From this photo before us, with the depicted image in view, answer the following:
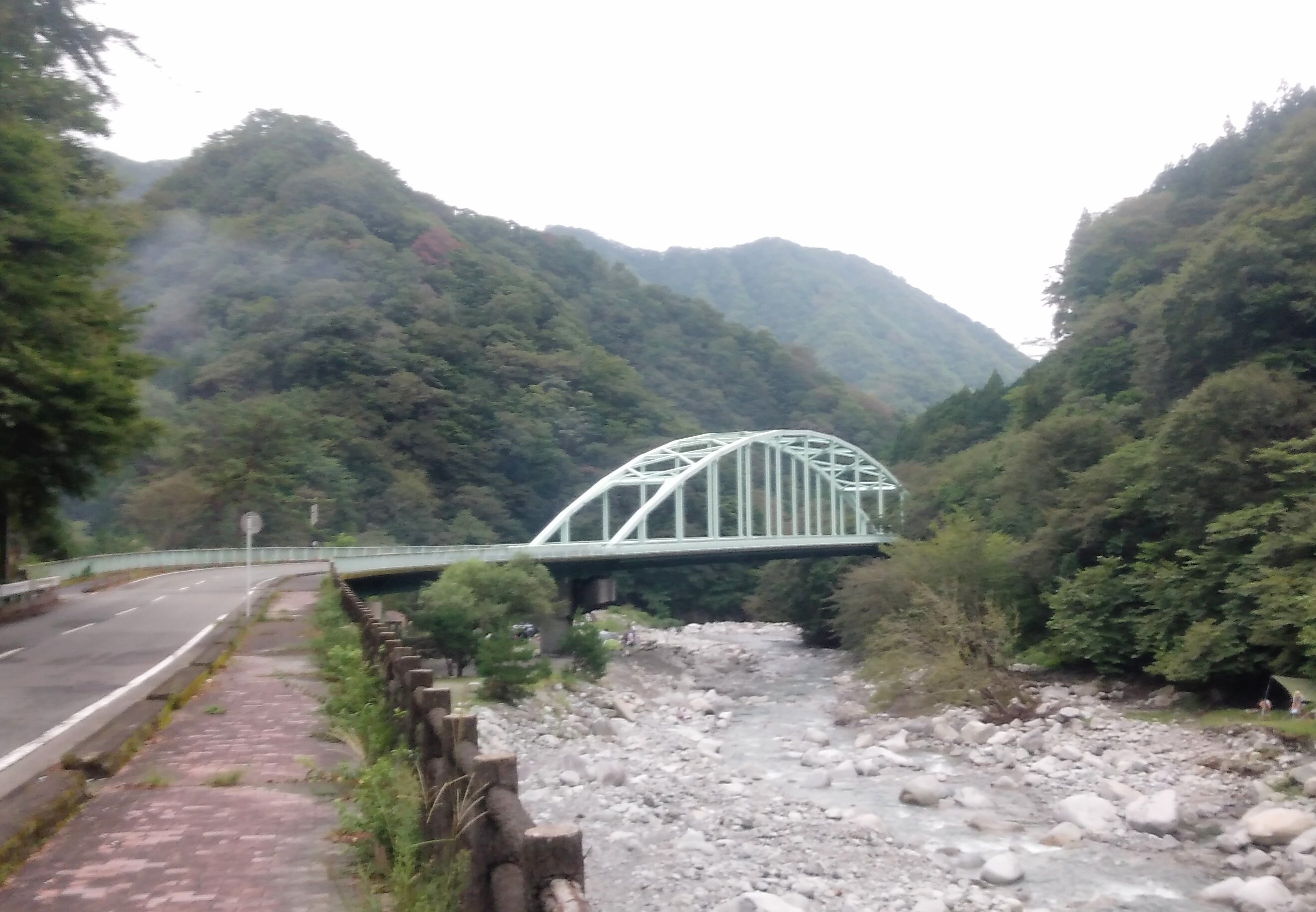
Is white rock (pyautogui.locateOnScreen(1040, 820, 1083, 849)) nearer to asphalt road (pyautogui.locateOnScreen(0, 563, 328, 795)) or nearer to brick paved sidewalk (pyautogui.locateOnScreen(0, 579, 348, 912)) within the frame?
brick paved sidewalk (pyautogui.locateOnScreen(0, 579, 348, 912))

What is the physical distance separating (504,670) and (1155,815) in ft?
46.2

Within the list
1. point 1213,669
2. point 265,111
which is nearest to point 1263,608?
point 1213,669

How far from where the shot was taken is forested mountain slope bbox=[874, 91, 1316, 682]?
60.7 ft

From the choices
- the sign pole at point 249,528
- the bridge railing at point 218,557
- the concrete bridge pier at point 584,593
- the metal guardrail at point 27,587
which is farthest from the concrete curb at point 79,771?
the concrete bridge pier at point 584,593

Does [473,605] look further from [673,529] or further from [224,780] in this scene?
[673,529]

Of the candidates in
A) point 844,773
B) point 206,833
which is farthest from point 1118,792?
point 206,833

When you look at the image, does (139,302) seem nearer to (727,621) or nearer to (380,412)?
(380,412)

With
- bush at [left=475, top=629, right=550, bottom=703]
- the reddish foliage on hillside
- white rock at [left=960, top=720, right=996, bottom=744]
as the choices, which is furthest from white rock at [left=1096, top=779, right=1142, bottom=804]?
the reddish foliage on hillside

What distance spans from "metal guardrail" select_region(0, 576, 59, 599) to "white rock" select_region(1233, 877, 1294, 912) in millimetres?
16941

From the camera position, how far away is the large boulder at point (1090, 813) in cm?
1287

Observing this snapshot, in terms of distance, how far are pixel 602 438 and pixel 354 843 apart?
186 feet

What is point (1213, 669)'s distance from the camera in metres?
18.6

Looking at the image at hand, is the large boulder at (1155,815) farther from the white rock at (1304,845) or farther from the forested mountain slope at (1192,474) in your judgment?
the forested mountain slope at (1192,474)

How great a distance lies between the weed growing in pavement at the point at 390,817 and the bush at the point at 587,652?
2203 cm
